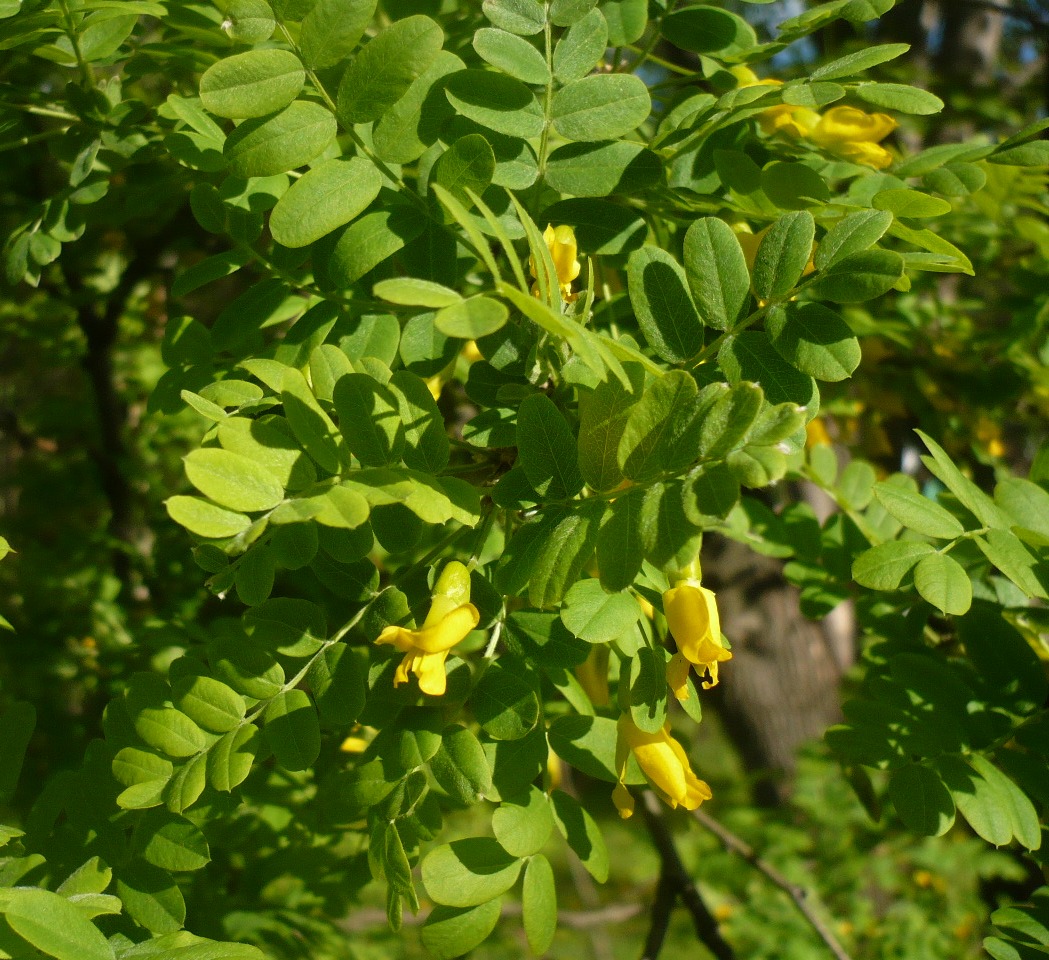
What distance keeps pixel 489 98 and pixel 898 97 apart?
1.17 feet

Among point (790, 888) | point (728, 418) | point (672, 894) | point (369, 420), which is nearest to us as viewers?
point (728, 418)

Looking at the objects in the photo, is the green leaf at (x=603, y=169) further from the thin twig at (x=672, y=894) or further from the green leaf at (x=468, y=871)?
the thin twig at (x=672, y=894)

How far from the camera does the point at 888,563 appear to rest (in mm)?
847

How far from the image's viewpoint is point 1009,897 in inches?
73.9

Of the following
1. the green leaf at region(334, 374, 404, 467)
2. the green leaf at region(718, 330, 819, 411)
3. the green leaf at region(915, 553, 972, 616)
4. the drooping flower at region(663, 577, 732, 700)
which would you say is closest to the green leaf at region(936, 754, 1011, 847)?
the green leaf at region(915, 553, 972, 616)

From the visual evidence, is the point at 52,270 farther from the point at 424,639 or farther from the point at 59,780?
the point at 424,639

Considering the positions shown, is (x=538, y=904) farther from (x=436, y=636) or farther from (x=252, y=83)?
(x=252, y=83)

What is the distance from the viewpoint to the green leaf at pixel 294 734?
747 mm

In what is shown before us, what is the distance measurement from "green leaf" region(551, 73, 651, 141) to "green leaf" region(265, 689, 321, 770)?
54 centimetres

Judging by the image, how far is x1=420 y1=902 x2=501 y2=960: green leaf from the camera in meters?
0.82

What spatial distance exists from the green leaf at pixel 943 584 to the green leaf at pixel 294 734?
0.53m

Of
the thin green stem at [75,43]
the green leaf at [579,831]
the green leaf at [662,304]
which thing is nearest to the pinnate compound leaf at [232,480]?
the green leaf at [662,304]

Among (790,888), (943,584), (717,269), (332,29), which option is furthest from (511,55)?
(790,888)

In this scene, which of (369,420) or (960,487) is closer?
(369,420)
